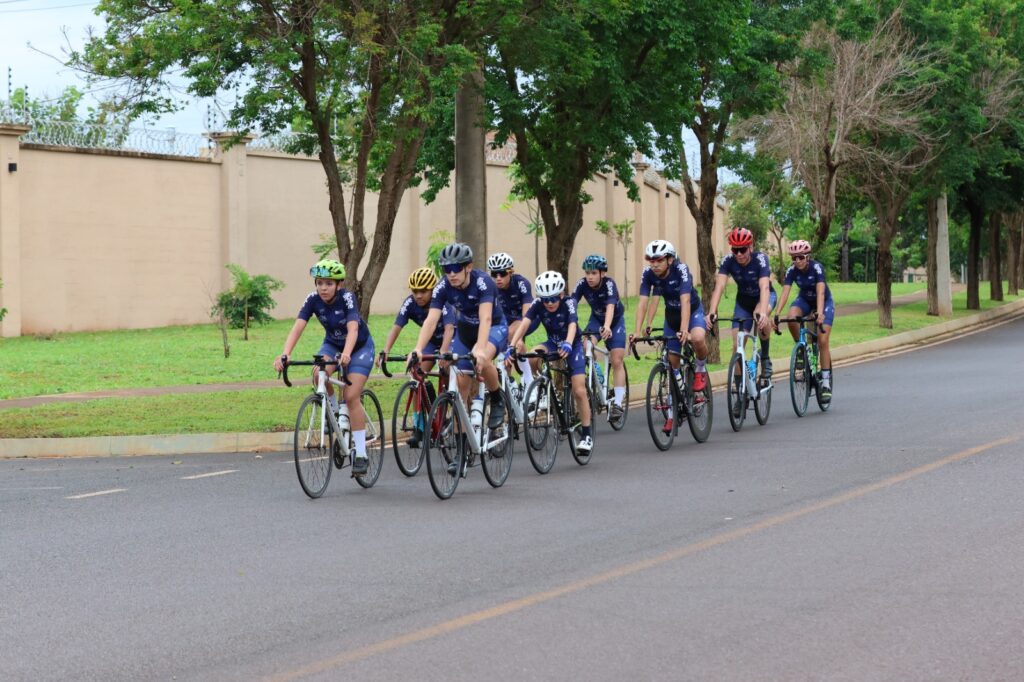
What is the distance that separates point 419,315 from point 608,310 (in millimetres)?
2622

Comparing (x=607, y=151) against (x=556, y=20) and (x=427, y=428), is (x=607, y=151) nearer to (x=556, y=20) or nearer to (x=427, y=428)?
(x=556, y=20)

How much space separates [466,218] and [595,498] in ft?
27.4

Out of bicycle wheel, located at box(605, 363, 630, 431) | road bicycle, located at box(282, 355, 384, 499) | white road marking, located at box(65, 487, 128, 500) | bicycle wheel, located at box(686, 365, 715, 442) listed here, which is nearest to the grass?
bicycle wheel, located at box(605, 363, 630, 431)

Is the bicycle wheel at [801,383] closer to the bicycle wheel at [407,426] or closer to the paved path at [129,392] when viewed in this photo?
the bicycle wheel at [407,426]

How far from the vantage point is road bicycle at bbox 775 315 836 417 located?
16.2 meters

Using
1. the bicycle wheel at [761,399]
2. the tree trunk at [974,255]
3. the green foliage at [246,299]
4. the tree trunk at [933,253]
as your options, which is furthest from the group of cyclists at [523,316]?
the tree trunk at [974,255]

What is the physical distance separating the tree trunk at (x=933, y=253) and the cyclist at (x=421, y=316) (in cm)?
2905

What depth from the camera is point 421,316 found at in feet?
42.5

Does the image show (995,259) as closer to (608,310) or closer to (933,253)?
(933,253)

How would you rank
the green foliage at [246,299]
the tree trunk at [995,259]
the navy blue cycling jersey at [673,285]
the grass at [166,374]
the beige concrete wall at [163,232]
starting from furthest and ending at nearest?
the tree trunk at [995,259] < the green foliage at [246,299] < the beige concrete wall at [163,232] < the grass at [166,374] < the navy blue cycling jersey at [673,285]

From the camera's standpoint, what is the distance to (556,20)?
17625 mm

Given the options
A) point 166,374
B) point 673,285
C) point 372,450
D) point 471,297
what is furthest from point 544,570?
point 166,374

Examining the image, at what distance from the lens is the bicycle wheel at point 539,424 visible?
1193 centimetres

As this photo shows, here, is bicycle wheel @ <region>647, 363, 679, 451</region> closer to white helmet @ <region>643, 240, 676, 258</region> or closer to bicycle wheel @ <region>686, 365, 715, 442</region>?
bicycle wheel @ <region>686, 365, 715, 442</region>
